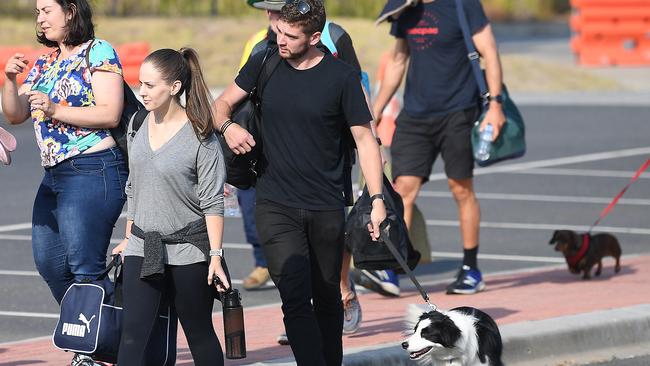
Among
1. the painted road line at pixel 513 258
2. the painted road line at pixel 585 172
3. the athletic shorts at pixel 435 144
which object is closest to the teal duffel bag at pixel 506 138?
the athletic shorts at pixel 435 144

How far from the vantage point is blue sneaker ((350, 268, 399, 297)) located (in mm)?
8930

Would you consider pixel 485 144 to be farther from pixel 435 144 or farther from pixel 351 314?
pixel 351 314

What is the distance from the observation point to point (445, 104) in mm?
9062

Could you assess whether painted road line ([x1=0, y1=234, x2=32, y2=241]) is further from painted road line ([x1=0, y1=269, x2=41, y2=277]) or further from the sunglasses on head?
the sunglasses on head

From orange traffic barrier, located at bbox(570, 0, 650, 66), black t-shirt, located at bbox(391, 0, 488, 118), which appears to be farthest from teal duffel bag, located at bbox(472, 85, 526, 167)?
orange traffic barrier, located at bbox(570, 0, 650, 66)

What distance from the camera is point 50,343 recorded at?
762 cm

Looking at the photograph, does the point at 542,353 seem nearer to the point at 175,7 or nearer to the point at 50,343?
the point at 50,343

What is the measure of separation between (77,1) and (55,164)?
781 millimetres

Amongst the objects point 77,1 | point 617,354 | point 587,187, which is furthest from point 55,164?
point 587,187

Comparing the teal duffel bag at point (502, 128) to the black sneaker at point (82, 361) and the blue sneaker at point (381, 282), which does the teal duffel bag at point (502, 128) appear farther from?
the black sneaker at point (82, 361)

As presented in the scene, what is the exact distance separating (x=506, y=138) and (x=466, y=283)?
3.28ft

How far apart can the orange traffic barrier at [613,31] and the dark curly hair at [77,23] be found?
2425cm

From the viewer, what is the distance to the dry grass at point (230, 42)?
84.9ft

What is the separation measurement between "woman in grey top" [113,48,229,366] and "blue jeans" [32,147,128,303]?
601mm
